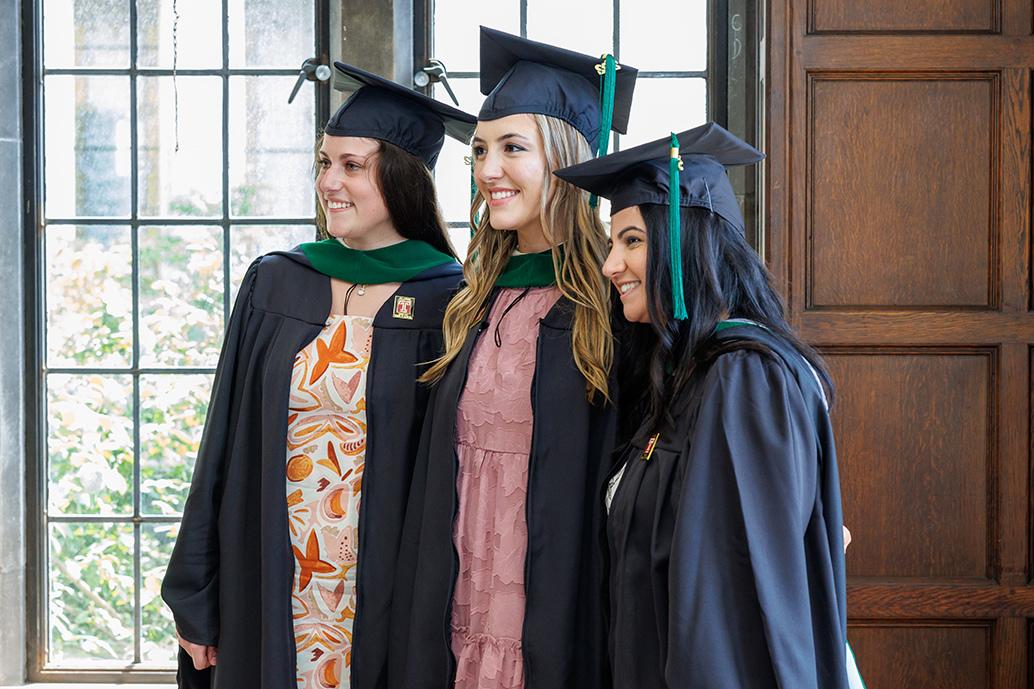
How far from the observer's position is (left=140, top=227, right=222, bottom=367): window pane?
9.34 ft

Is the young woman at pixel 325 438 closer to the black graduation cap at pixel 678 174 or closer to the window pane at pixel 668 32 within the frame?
the black graduation cap at pixel 678 174

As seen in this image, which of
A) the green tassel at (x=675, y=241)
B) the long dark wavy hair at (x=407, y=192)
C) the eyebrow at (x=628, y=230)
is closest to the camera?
the green tassel at (x=675, y=241)

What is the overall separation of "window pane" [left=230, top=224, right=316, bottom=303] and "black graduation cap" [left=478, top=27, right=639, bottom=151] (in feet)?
4.14

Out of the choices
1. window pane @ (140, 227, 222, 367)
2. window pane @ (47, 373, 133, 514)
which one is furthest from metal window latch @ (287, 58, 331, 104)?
window pane @ (47, 373, 133, 514)

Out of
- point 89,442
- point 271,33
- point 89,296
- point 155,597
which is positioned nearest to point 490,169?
point 271,33

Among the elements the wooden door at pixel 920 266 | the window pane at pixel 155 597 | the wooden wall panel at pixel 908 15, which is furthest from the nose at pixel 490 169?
the window pane at pixel 155 597

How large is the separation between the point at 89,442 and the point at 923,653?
2.67 meters

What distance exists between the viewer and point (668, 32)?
276 cm

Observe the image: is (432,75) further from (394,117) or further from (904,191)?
(904,191)

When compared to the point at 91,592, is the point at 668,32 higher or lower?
higher

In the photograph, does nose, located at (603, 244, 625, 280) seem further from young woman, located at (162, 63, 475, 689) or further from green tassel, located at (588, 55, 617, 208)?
young woman, located at (162, 63, 475, 689)

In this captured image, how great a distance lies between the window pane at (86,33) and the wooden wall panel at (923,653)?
9.57 feet

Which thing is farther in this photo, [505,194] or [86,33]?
[86,33]

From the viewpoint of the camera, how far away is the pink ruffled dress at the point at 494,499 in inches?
64.6
